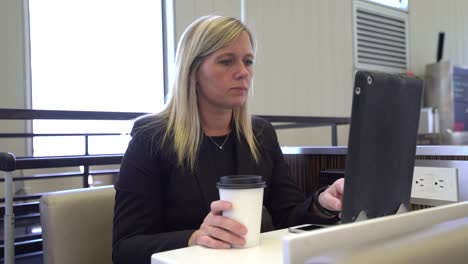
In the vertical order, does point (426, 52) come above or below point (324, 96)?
above

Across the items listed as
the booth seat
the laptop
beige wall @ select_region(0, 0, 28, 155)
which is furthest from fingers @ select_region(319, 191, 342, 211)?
beige wall @ select_region(0, 0, 28, 155)

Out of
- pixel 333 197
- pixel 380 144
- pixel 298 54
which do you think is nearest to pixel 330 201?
pixel 333 197

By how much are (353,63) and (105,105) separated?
281cm

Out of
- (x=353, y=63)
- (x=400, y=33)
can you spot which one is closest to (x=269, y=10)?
(x=353, y=63)

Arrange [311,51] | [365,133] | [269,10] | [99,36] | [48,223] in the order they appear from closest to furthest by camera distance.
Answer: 1. [365,133]
2. [48,223]
3. [99,36]
4. [269,10]
5. [311,51]

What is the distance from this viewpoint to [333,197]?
977 mm

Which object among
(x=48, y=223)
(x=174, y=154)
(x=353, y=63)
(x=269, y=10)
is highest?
(x=269, y=10)

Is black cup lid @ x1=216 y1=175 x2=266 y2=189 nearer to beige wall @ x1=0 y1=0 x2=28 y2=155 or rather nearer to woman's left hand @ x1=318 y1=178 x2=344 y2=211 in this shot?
woman's left hand @ x1=318 y1=178 x2=344 y2=211

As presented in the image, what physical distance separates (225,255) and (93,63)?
2.85 metres

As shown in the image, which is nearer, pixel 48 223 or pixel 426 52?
pixel 48 223

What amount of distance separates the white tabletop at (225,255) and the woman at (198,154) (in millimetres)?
248

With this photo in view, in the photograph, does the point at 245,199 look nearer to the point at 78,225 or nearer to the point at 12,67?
the point at 78,225

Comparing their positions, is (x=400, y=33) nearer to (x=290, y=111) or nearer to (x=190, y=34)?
(x=290, y=111)

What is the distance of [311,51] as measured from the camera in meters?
4.39
